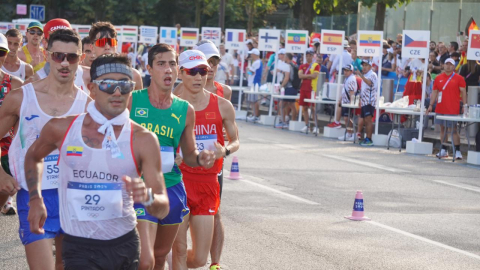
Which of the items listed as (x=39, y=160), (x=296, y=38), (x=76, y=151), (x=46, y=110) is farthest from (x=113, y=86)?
(x=296, y=38)

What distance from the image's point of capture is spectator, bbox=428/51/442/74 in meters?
22.5

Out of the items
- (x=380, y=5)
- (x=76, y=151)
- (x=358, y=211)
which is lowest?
(x=358, y=211)

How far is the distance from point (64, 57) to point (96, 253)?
1856mm

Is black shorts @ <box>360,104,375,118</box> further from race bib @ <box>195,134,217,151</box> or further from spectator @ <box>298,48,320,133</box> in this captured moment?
race bib @ <box>195,134,217,151</box>

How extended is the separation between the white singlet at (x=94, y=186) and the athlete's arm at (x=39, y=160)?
0.10 meters

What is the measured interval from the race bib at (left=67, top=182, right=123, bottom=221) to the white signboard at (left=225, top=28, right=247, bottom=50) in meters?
23.4

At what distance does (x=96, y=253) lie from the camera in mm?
4797

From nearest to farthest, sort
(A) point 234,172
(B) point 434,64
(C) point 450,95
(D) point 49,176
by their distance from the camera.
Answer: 1. (D) point 49,176
2. (A) point 234,172
3. (C) point 450,95
4. (B) point 434,64

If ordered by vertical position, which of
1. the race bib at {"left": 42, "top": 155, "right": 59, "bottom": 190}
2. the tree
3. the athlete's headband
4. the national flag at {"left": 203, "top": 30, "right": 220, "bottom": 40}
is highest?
the tree

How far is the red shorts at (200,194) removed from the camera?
7.31 meters

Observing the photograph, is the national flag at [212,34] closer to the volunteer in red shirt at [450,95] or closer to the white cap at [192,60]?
the volunteer in red shirt at [450,95]

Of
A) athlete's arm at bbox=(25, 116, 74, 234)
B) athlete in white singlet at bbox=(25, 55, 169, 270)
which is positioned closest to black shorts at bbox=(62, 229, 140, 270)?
athlete in white singlet at bbox=(25, 55, 169, 270)

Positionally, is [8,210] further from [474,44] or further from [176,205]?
[474,44]

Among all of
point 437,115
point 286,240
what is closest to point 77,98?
point 286,240
